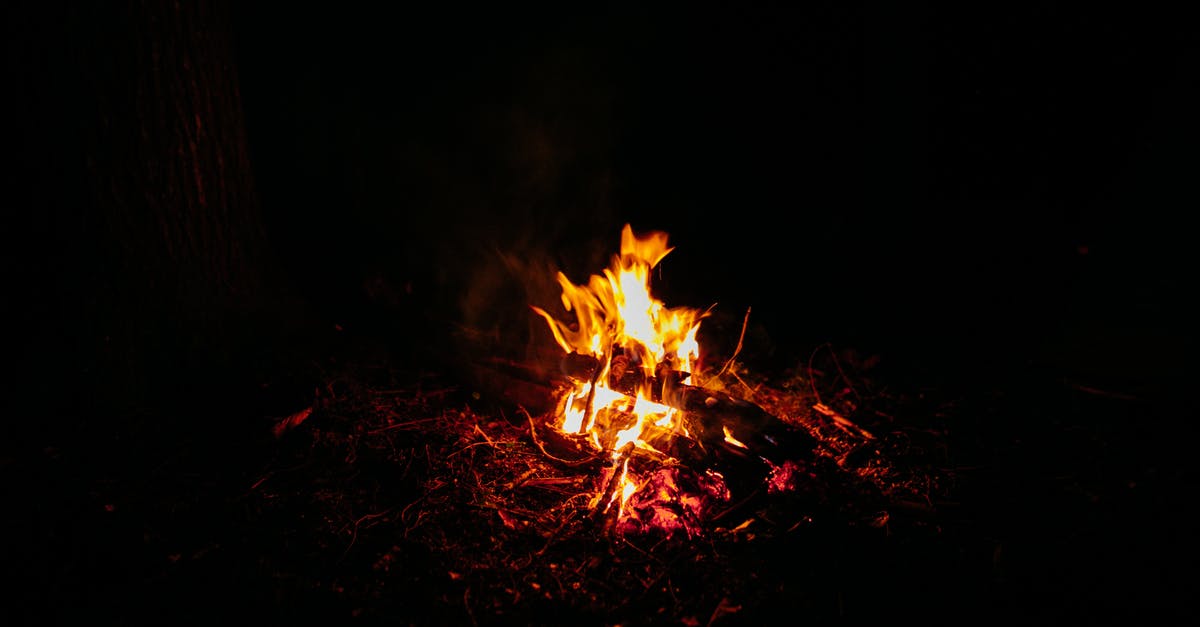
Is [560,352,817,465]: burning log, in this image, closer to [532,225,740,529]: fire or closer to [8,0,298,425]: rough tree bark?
[532,225,740,529]: fire

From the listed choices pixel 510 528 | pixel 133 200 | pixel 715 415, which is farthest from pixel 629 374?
pixel 133 200

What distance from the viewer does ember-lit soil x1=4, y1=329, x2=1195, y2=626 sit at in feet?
8.46

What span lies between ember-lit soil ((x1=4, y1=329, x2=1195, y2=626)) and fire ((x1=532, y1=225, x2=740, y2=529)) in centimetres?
18

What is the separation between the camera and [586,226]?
5.72m

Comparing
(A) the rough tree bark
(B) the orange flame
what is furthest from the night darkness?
(B) the orange flame

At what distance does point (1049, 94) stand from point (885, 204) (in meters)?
1.51

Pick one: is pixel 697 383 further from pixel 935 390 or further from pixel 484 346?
pixel 935 390

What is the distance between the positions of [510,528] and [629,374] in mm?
1182

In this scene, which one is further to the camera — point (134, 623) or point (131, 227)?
point (131, 227)

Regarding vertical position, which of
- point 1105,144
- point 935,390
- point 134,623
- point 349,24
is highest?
point 349,24

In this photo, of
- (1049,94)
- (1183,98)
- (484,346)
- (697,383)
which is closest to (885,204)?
(1049,94)

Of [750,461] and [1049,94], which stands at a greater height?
[1049,94]

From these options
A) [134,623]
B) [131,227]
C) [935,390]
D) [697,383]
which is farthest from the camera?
[935,390]

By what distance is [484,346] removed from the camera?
168 inches
